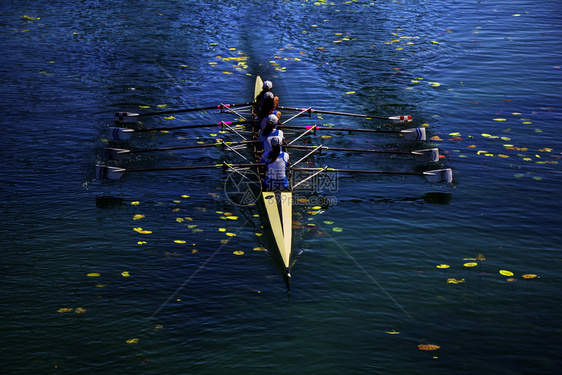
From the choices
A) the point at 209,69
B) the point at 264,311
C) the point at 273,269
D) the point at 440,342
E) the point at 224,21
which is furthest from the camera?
the point at 224,21

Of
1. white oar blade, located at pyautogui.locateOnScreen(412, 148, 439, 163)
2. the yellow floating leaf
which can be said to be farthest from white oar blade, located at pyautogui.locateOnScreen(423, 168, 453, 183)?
the yellow floating leaf

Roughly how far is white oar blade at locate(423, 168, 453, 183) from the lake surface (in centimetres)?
38

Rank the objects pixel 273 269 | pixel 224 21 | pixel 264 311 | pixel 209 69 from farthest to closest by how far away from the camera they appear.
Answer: pixel 224 21 < pixel 209 69 < pixel 273 269 < pixel 264 311

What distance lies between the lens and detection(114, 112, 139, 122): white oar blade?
56.6 ft

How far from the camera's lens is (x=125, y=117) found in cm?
1756

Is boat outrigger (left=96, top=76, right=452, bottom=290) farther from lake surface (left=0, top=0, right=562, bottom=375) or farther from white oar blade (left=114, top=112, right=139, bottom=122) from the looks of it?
lake surface (left=0, top=0, right=562, bottom=375)

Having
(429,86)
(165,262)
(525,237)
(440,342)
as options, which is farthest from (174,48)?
(440,342)

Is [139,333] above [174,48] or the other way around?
the other way around

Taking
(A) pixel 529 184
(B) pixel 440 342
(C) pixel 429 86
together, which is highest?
(C) pixel 429 86

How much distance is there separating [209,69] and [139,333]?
48.4 feet

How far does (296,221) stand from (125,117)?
23.4 ft

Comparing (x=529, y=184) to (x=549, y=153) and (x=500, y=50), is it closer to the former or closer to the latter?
(x=549, y=153)

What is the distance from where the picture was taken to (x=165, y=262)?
→ 1169 cm

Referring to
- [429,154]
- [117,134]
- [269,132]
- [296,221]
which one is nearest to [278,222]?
[296,221]
